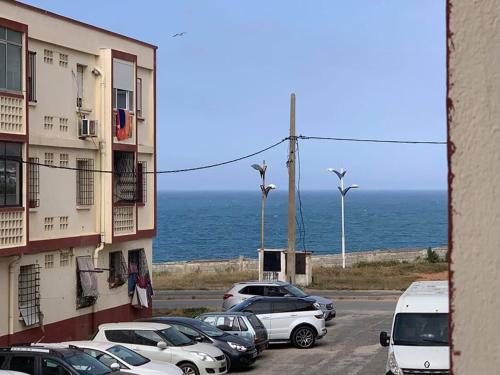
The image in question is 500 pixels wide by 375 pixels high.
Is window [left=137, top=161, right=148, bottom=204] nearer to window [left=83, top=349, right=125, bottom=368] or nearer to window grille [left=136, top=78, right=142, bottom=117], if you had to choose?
window grille [left=136, top=78, right=142, bottom=117]

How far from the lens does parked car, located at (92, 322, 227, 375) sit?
2120cm

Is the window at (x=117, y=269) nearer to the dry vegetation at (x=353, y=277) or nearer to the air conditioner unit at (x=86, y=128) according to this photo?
the air conditioner unit at (x=86, y=128)

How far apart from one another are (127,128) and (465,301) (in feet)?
97.0

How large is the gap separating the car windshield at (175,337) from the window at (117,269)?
929 cm

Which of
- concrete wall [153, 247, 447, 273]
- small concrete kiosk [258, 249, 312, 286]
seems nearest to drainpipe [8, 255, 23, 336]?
small concrete kiosk [258, 249, 312, 286]

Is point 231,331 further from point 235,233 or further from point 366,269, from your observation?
point 235,233

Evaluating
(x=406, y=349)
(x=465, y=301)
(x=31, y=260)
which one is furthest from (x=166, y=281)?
(x=465, y=301)

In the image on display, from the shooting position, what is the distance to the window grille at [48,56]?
86.9 feet

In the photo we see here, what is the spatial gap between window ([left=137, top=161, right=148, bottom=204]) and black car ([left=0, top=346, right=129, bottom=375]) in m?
16.4

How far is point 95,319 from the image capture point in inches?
1168

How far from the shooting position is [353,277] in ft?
180

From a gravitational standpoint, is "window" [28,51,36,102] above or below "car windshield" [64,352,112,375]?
above

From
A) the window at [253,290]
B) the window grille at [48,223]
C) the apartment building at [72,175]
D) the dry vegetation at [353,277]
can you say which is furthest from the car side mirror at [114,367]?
the dry vegetation at [353,277]

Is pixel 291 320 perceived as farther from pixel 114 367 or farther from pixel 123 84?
pixel 114 367
